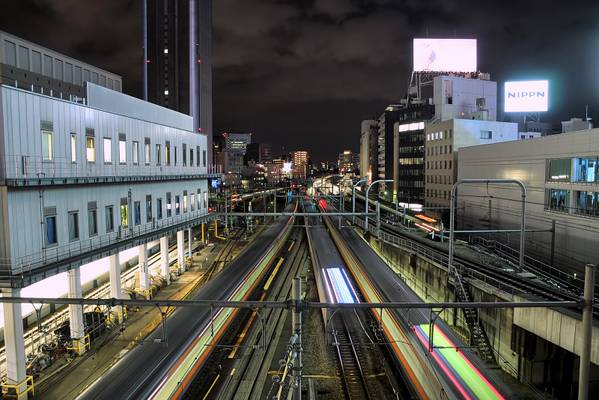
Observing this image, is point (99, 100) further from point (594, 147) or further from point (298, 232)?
point (298, 232)

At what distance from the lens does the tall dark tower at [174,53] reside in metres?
76.2

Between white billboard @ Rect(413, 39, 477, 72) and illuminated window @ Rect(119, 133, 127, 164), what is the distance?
139 ft

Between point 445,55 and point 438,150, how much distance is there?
42.9 feet

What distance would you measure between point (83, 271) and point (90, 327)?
317 centimetres

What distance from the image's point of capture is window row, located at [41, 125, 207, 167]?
13.8m

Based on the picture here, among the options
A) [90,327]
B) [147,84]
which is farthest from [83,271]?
[147,84]

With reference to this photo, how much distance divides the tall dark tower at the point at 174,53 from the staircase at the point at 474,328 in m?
69.3

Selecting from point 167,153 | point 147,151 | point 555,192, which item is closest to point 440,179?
point 555,192

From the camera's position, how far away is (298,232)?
50.8 meters

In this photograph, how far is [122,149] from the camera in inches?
728

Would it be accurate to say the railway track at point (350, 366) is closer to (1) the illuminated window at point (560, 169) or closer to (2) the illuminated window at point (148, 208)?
(2) the illuminated window at point (148, 208)

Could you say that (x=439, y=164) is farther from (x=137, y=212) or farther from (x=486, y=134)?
(x=137, y=212)

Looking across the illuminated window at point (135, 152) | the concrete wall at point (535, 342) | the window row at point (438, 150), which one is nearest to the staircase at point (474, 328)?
the concrete wall at point (535, 342)

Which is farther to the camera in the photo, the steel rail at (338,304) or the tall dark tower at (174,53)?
the tall dark tower at (174,53)
